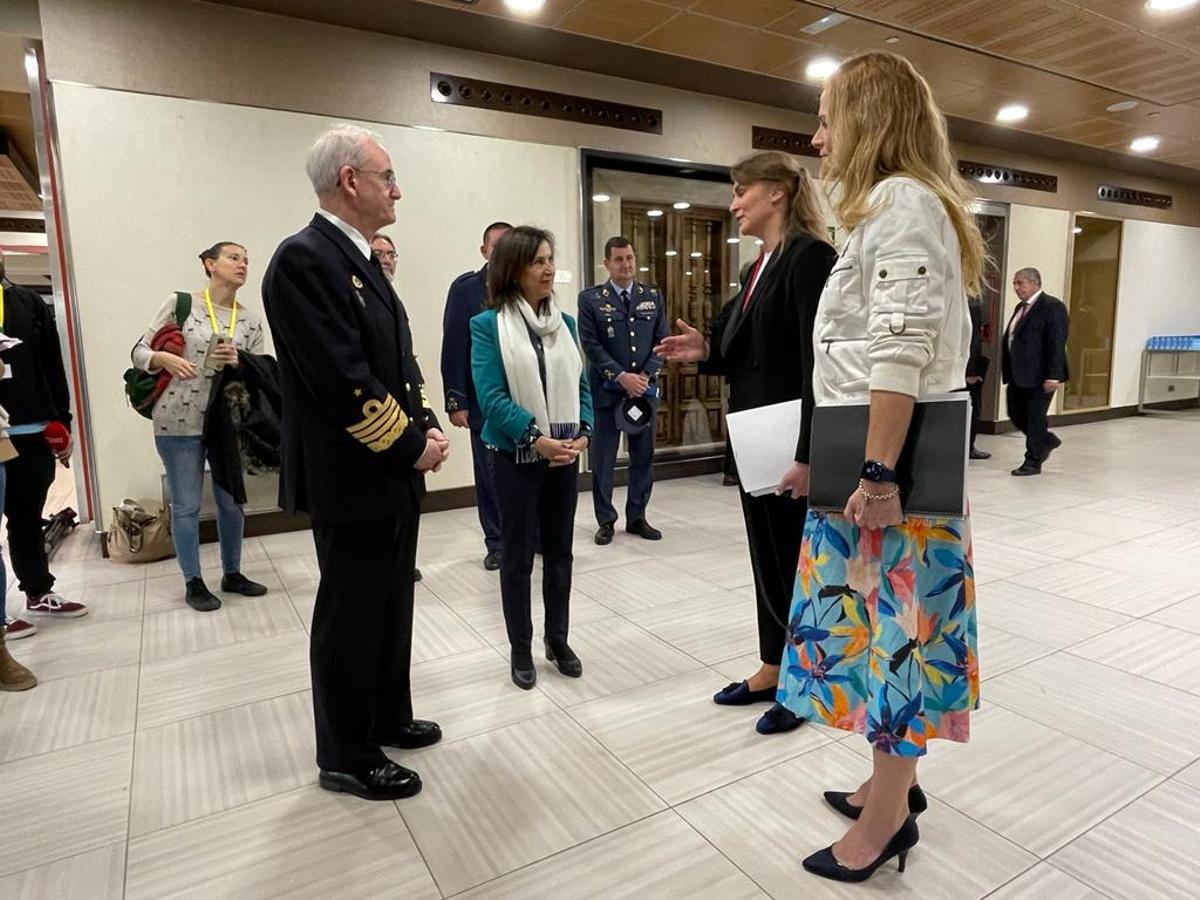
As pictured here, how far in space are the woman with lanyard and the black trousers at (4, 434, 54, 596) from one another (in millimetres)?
430

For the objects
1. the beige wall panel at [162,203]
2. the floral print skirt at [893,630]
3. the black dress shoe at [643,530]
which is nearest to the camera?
the floral print skirt at [893,630]

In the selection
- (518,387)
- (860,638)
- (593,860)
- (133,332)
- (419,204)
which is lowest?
(593,860)

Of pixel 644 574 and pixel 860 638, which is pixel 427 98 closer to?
pixel 644 574

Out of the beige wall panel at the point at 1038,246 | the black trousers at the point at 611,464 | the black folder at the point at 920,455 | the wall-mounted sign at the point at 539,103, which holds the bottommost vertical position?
the black trousers at the point at 611,464

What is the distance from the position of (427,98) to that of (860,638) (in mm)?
4548

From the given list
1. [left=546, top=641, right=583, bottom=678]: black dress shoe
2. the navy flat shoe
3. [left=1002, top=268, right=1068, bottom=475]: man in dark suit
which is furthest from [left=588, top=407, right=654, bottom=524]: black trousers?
[left=1002, top=268, right=1068, bottom=475]: man in dark suit

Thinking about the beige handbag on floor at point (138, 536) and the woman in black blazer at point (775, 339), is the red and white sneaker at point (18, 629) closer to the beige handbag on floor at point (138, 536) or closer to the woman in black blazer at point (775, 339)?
A: the beige handbag on floor at point (138, 536)

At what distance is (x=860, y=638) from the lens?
1429mm

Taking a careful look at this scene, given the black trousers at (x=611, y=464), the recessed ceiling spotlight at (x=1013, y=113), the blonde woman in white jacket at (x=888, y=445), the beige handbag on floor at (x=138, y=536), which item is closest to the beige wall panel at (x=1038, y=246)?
the recessed ceiling spotlight at (x=1013, y=113)

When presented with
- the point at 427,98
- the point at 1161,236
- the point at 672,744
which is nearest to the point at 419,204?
the point at 427,98

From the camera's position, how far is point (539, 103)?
5102mm

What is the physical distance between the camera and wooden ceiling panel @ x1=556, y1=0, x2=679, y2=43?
4211 millimetres

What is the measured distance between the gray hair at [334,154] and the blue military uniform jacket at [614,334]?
98.2 inches

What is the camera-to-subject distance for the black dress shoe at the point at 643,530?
419 cm
